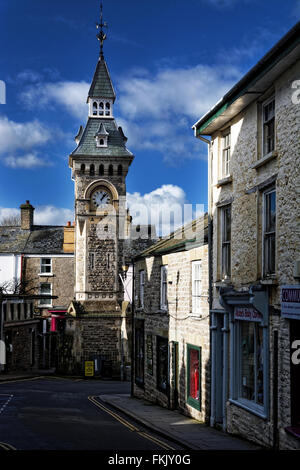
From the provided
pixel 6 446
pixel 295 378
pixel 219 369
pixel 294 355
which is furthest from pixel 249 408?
pixel 6 446

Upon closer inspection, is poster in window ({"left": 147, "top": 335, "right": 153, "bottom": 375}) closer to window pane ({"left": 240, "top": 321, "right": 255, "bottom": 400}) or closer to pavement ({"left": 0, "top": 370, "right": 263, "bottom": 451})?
pavement ({"left": 0, "top": 370, "right": 263, "bottom": 451})

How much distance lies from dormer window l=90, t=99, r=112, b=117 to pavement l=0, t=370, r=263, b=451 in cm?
2810

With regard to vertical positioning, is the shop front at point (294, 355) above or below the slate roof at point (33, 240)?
below

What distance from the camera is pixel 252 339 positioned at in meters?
14.6

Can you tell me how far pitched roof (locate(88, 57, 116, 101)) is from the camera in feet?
157

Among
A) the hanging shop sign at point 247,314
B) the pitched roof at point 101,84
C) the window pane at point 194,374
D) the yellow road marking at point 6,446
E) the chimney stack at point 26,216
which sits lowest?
the yellow road marking at point 6,446

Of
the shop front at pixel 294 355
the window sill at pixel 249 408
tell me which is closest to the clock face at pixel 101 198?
the window sill at pixel 249 408

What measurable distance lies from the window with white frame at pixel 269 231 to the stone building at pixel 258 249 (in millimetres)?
22

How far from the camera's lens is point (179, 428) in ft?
55.1

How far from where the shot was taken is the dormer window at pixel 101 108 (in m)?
48.3

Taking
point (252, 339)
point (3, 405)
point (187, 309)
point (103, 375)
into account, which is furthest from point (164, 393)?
point (103, 375)

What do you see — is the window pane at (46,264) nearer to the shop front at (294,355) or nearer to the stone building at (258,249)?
the stone building at (258,249)

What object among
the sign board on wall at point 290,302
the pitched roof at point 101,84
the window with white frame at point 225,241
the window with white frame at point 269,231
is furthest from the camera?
the pitched roof at point 101,84
